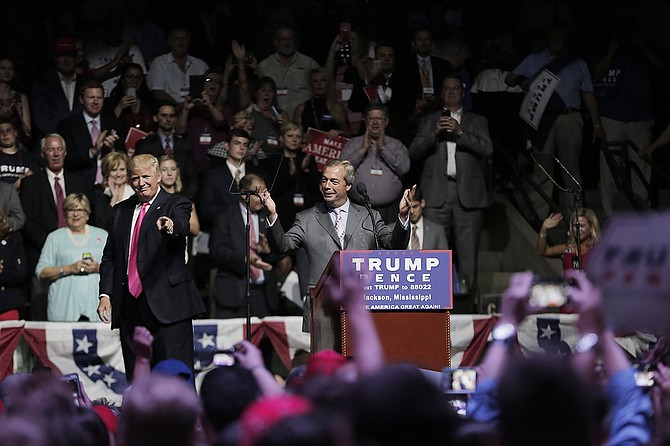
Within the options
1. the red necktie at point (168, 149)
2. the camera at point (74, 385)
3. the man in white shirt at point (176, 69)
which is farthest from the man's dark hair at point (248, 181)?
the camera at point (74, 385)

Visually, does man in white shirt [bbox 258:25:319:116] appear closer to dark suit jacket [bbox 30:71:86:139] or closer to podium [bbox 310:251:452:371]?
dark suit jacket [bbox 30:71:86:139]

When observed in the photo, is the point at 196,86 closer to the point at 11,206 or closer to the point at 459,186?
the point at 11,206

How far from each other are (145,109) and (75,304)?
9.07 ft

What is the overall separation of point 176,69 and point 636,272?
10.2m

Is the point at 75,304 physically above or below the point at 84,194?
below

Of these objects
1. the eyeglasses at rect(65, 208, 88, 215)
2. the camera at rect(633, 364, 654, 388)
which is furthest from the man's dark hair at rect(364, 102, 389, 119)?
the camera at rect(633, 364, 654, 388)

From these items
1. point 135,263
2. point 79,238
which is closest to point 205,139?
point 79,238

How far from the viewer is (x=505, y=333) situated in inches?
176

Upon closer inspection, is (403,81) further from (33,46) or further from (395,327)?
(395,327)

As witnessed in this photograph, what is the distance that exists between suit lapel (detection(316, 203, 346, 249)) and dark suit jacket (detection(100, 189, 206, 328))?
109 cm

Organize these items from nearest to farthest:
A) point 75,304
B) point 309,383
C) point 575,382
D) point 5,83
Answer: point 575,382 < point 309,383 < point 75,304 < point 5,83

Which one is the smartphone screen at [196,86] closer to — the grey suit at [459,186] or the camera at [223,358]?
the grey suit at [459,186]

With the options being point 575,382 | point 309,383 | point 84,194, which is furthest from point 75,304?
point 575,382

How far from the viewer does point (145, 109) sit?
1348 cm
